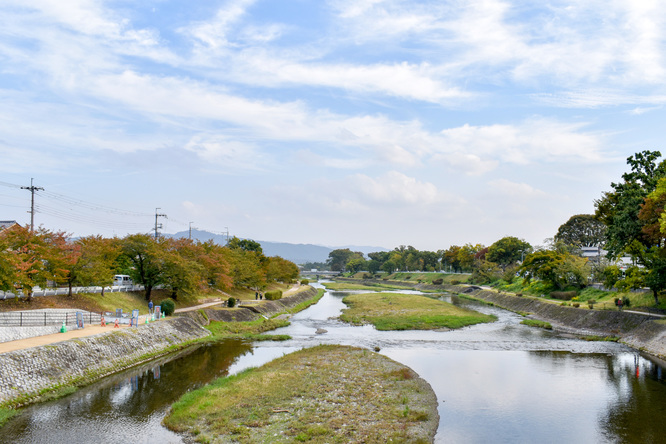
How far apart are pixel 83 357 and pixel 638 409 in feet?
101

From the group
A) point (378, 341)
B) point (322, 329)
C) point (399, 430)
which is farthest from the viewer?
point (322, 329)

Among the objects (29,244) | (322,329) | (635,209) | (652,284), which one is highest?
(635,209)

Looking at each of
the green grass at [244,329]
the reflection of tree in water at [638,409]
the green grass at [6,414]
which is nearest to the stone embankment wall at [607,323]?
the reflection of tree in water at [638,409]

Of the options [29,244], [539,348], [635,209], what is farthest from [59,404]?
[635,209]

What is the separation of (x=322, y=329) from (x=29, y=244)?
28.3 metres

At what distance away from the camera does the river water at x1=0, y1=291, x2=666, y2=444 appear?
19000mm

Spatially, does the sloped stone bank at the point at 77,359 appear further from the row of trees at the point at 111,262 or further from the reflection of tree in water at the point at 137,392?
the row of trees at the point at 111,262

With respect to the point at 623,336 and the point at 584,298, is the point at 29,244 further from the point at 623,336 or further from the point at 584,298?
the point at 584,298

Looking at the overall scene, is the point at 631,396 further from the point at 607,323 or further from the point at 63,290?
the point at 63,290

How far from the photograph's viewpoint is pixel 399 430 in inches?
742

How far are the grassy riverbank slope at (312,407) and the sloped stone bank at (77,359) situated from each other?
7.25 meters

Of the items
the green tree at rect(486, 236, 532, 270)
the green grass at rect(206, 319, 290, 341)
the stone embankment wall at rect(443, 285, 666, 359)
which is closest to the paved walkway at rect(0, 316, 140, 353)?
the green grass at rect(206, 319, 290, 341)

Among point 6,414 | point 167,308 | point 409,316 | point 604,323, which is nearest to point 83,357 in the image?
point 6,414

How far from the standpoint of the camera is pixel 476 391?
1015 inches
